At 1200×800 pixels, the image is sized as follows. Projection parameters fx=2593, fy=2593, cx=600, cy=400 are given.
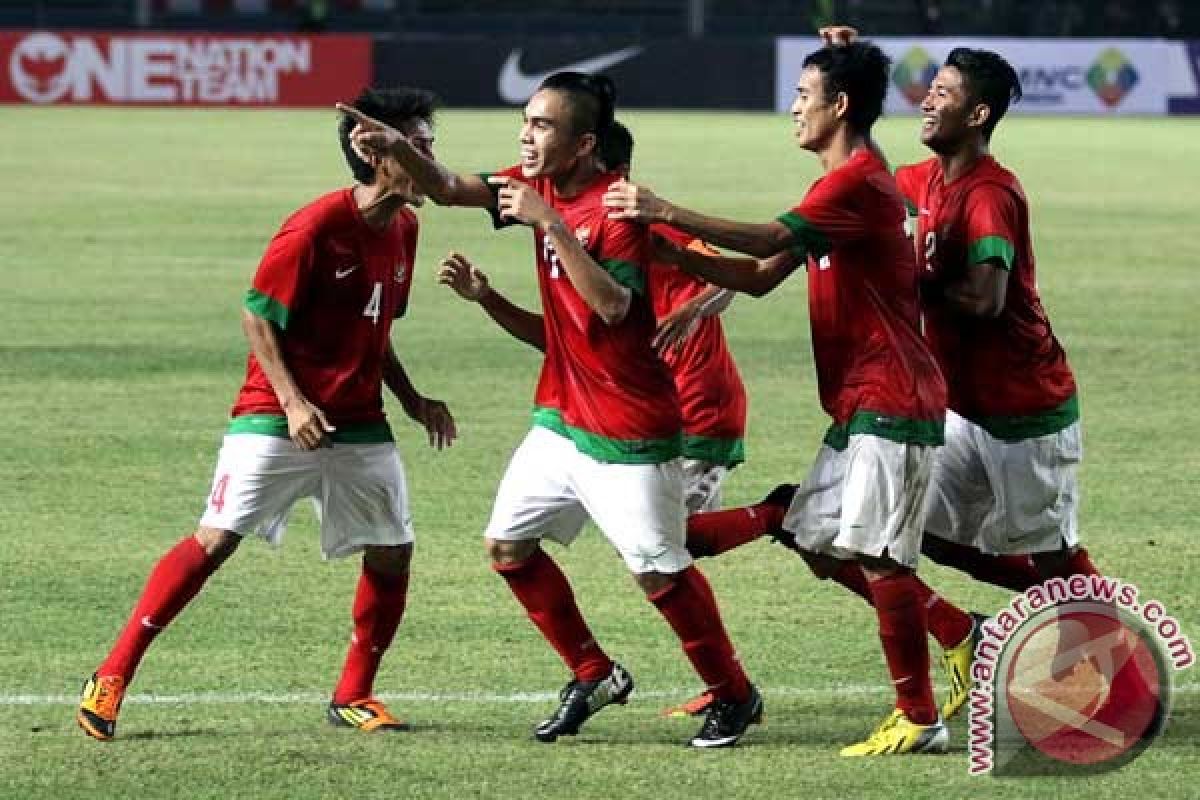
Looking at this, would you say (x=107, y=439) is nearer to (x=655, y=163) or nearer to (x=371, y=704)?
(x=371, y=704)

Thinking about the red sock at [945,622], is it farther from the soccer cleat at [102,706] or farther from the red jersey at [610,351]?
the soccer cleat at [102,706]

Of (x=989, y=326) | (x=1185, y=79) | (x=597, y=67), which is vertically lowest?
(x=1185, y=79)

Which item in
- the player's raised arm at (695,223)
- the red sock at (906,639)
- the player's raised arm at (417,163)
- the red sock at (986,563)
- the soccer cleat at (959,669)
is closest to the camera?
the player's raised arm at (695,223)

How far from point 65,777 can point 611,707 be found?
5.78 ft

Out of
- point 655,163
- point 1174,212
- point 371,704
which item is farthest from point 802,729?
point 655,163

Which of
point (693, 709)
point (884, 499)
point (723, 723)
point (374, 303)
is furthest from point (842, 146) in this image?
point (693, 709)

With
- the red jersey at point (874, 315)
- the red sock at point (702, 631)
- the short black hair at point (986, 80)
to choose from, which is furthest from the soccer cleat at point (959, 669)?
the short black hair at point (986, 80)

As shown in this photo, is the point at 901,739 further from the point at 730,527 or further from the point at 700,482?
the point at 700,482

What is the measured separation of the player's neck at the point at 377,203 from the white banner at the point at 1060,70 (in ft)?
137

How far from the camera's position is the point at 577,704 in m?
7.43

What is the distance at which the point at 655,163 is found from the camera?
33.0 m

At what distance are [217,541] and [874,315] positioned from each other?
1.99m

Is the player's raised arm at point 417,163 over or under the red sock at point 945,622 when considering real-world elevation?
over

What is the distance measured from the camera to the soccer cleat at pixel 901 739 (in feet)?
23.9
